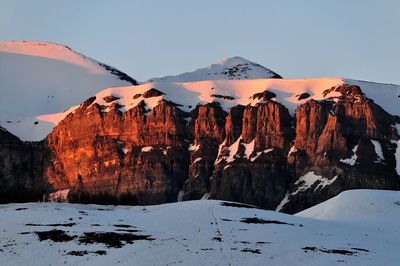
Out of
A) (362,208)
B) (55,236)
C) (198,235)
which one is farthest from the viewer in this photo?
(362,208)

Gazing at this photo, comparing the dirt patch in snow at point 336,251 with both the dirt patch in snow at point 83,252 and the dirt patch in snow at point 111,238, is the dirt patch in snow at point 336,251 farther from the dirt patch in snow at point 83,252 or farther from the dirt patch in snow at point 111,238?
the dirt patch in snow at point 83,252

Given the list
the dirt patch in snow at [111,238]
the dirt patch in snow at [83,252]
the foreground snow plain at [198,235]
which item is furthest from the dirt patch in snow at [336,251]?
the dirt patch in snow at [83,252]

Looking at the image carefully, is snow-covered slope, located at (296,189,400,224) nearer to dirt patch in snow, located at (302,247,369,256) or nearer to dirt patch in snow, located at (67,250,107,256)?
dirt patch in snow, located at (302,247,369,256)

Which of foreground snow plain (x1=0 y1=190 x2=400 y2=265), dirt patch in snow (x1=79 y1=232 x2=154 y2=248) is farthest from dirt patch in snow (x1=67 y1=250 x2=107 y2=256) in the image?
dirt patch in snow (x1=79 y1=232 x2=154 y2=248)

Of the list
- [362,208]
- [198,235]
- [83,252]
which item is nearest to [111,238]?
[83,252]

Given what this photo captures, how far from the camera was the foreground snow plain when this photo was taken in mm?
65438

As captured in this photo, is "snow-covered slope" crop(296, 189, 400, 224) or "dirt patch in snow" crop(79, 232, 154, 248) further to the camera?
"snow-covered slope" crop(296, 189, 400, 224)

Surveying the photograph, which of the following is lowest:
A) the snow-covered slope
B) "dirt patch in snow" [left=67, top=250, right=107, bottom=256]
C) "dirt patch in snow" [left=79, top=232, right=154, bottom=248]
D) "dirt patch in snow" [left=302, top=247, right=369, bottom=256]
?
"dirt patch in snow" [left=302, top=247, right=369, bottom=256]

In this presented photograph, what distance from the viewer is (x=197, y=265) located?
6194cm

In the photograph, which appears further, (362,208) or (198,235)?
(362,208)

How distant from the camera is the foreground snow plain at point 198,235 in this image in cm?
6544

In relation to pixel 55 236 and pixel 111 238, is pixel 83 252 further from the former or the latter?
pixel 55 236

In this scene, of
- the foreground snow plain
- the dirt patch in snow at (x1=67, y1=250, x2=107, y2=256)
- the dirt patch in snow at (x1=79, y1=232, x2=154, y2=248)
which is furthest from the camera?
the dirt patch in snow at (x1=79, y1=232, x2=154, y2=248)

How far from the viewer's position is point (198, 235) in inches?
3007
